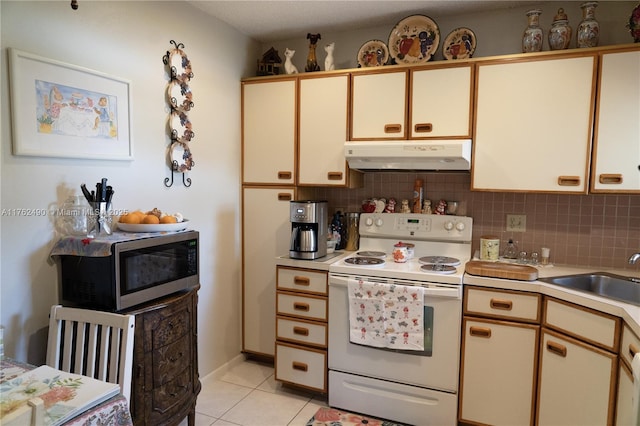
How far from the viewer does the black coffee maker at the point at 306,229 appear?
2660mm

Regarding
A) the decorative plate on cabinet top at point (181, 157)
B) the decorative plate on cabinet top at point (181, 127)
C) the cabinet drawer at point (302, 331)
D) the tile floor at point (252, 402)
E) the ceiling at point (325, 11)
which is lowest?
the tile floor at point (252, 402)

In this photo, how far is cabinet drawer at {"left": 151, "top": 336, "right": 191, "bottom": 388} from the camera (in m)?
1.92

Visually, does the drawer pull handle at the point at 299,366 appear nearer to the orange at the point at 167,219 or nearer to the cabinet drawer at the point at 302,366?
the cabinet drawer at the point at 302,366

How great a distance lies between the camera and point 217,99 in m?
2.83

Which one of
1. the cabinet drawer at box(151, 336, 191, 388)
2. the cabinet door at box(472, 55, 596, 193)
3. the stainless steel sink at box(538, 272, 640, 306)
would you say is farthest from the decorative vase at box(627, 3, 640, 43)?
the cabinet drawer at box(151, 336, 191, 388)

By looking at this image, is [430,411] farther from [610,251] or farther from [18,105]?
[18,105]

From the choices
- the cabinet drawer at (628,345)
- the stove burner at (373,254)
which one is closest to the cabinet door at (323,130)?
the stove burner at (373,254)

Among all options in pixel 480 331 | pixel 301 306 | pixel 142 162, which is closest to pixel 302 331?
pixel 301 306

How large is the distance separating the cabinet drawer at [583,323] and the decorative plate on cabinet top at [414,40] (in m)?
1.68

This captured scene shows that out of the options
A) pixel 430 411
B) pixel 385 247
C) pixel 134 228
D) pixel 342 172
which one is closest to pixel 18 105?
pixel 134 228

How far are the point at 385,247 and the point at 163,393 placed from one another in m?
1.70

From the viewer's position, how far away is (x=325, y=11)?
267cm

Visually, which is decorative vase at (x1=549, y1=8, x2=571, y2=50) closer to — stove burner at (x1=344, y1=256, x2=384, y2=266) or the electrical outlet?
the electrical outlet

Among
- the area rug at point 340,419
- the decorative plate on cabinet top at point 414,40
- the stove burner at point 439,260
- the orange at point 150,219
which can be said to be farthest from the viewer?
the decorative plate on cabinet top at point 414,40
